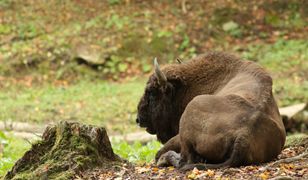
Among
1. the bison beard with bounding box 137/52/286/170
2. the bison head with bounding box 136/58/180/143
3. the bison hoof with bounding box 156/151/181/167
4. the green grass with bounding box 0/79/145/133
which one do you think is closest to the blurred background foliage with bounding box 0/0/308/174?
the green grass with bounding box 0/79/145/133

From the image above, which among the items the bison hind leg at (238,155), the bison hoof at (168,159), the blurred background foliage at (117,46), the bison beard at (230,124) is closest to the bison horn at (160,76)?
the bison beard at (230,124)

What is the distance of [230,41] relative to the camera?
25031 millimetres

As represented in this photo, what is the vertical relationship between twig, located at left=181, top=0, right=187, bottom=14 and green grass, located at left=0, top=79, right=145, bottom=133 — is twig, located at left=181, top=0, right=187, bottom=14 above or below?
above

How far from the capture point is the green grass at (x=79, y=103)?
1803 centimetres

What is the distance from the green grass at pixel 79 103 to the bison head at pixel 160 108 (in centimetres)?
793

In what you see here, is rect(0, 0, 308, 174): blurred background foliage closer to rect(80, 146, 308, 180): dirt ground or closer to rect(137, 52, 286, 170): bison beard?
rect(137, 52, 286, 170): bison beard

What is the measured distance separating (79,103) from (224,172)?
14.0m

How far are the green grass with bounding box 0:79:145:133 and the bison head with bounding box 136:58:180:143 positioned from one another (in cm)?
793

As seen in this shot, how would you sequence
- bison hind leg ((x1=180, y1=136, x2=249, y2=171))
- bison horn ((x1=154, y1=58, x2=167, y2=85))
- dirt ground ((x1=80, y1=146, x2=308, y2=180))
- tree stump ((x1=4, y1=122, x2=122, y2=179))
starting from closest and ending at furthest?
dirt ground ((x1=80, y1=146, x2=308, y2=180)) < bison hind leg ((x1=180, y1=136, x2=249, y2=171)) < tree stump ((x1=4, y1=122, x2=122, y2=179)) < bison horn ((x1=154, y1=58, x2=167, y2=85))

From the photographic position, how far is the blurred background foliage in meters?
19.8

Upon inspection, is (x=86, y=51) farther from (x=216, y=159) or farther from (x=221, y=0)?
(x=216, y=159)

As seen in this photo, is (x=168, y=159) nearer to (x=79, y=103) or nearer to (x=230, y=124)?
(x=230, y=124)

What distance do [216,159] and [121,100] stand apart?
13281 mm

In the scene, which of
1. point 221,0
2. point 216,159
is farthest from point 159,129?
point 221,0
